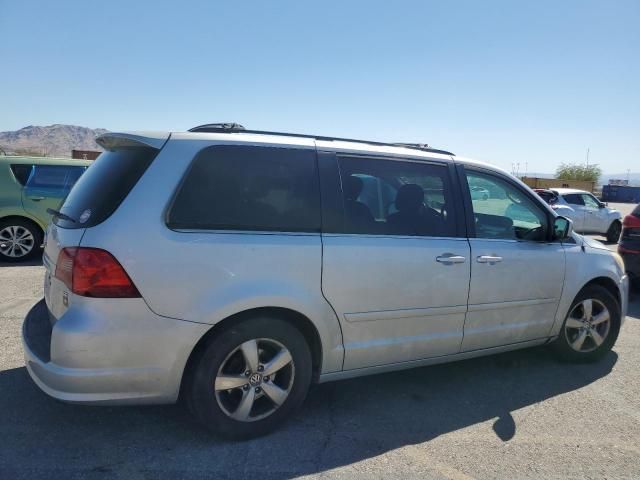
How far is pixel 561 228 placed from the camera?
409 cm

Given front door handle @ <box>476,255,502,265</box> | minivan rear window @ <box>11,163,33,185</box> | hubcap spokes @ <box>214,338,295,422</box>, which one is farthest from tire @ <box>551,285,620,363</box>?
minivan rear window @ <box>11,163,33,185</box>

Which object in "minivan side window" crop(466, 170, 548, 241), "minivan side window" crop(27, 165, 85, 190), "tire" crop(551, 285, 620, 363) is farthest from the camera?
"minivan side window" crop(27, 165, 85, 190)

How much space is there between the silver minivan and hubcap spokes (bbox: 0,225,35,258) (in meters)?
5.51

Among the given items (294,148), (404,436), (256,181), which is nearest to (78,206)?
(256,181)

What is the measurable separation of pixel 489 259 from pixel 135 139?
98.9 inches

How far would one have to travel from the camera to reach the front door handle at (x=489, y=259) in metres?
3.58

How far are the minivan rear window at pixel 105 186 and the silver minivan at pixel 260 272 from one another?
0.01 metres

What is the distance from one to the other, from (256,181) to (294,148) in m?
0.35

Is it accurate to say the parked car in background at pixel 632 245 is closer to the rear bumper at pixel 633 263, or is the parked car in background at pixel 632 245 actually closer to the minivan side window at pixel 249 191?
the rear bumper at pixel 633 263

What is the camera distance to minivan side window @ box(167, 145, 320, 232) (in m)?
2.74

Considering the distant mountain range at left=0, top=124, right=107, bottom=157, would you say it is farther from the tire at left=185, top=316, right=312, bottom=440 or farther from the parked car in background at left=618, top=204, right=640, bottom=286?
the tire at left=185, top=316, right=312, bottom=440

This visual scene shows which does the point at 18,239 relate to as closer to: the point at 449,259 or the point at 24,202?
the point at 24,202

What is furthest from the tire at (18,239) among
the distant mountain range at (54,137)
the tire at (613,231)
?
the distant mountain range at (54,137)

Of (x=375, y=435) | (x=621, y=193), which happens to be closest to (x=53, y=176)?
(x=375, y=435)
